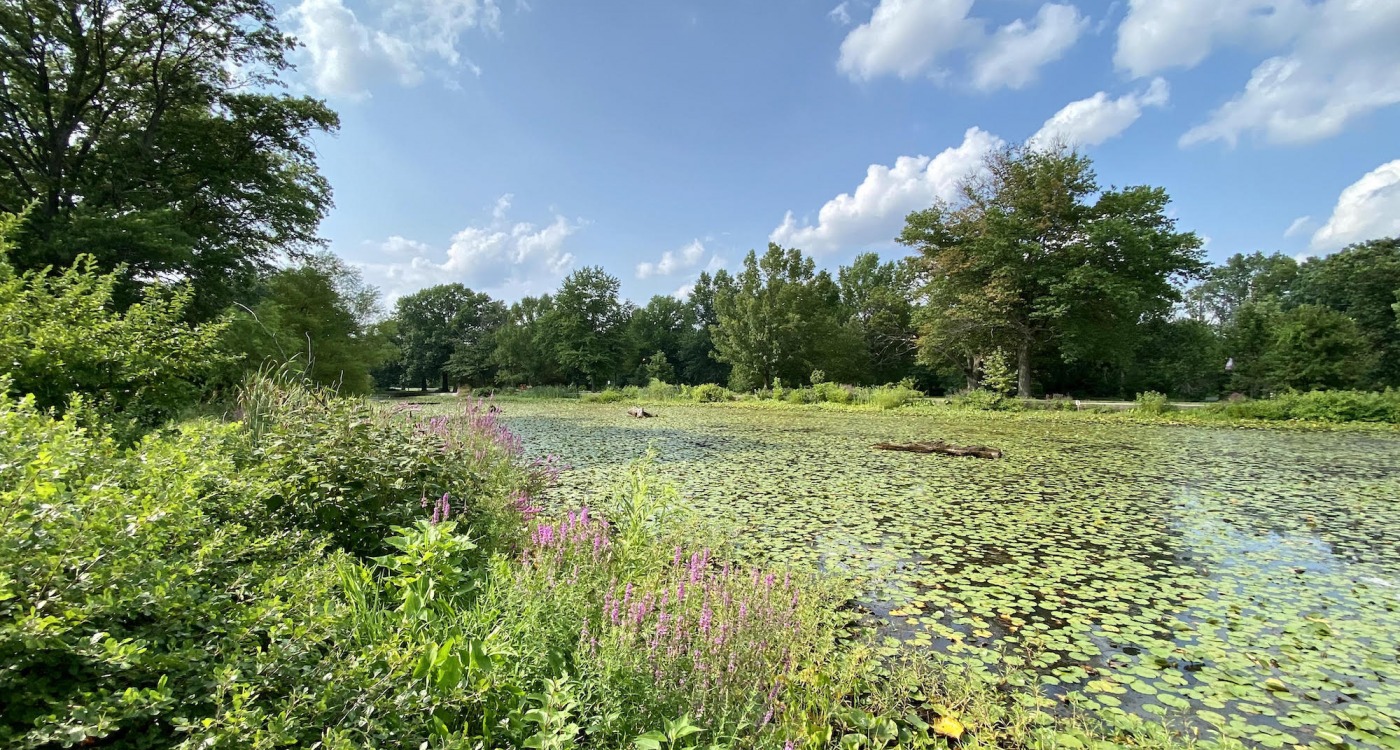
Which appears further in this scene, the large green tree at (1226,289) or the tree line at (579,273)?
the large green tree at (1226,289)

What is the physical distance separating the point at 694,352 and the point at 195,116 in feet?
119

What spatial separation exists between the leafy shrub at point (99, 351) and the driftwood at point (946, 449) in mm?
9532

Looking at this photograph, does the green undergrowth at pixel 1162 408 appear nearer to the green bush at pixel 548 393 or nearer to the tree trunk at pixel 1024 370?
the tree trunk at pixel 1024 370

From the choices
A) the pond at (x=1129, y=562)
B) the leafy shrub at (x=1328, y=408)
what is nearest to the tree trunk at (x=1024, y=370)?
the leafy shrub at (x=1328, y=408)

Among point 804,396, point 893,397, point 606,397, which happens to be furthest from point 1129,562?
point 606,397

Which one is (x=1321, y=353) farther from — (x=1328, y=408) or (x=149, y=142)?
(x=149, y=142)

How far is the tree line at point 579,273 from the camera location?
35.5ft

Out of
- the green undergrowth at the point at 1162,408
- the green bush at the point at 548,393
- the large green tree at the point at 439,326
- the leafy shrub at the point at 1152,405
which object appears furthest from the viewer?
the large green tree at the point at 439,326

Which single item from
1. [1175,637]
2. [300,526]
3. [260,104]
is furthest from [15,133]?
[1175,637]

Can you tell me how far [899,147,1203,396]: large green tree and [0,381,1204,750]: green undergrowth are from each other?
2119 cm

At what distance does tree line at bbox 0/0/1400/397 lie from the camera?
35.5ft

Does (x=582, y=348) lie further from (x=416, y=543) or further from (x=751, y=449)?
(x=416, y=543)

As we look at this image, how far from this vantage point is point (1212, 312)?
66.8 m

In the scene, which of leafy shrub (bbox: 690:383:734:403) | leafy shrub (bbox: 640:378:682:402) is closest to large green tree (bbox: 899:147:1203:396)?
leafy shrub (bbox: 690:383:734:403)
